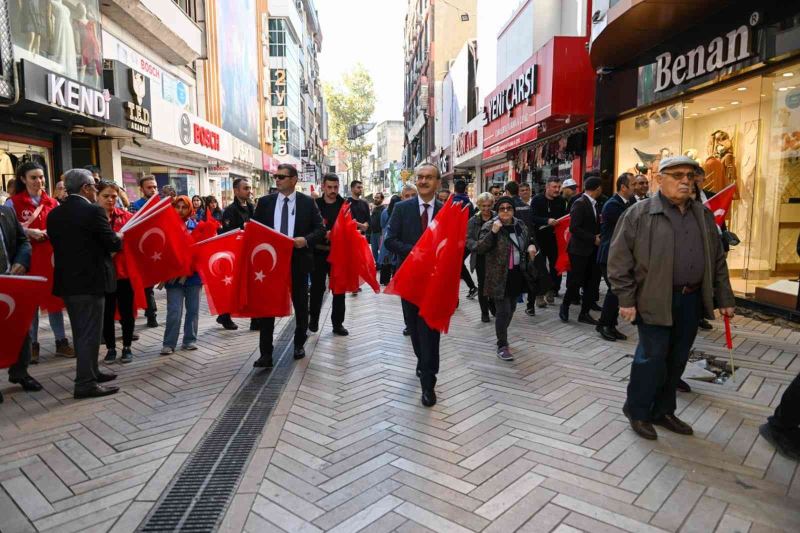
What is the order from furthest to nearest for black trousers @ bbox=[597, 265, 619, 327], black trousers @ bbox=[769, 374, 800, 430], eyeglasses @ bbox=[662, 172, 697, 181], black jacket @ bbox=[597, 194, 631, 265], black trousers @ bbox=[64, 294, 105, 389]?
black jacket @ bbox=[597, 194, 631, 265] → black trousers @ bbox=[597, 265, 619, 327] → black trousers @ bbox=[64, 294, 105, 389] → eyeglasses @ bbox=[662, 172, 697, 181] → black trousers @ bbox=[769, 374, 800, 430]

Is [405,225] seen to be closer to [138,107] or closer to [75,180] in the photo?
[75,180]

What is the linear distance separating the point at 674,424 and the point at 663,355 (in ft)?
1.93

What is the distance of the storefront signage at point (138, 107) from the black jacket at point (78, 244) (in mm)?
8790

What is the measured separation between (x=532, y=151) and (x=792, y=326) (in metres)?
11.6

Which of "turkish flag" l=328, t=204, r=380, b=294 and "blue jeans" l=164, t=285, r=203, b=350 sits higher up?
"turkish flag" l=328, t=204, r=380, b=294

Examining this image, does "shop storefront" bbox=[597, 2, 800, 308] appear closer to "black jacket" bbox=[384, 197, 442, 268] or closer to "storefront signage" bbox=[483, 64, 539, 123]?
"storefront signage" bbox=[483, 64, 539, 123]

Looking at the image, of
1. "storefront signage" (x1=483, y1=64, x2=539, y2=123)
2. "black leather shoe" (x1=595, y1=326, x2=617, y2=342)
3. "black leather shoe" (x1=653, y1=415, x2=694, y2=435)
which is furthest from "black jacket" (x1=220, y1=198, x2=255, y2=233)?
"storefront signage" (x1=483, y1=64, x2=539, y2=123)

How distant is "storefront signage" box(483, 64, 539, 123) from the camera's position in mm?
12742

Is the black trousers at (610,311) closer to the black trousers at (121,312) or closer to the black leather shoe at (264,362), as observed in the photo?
the black leather shoe at (264,362)

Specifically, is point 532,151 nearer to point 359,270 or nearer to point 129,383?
point 359,270

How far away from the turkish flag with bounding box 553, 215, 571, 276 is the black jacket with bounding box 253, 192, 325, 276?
14.1 ft

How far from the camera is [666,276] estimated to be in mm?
3568

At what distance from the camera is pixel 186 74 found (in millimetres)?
21016

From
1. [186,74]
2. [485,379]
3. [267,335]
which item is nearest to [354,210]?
[267,335]
